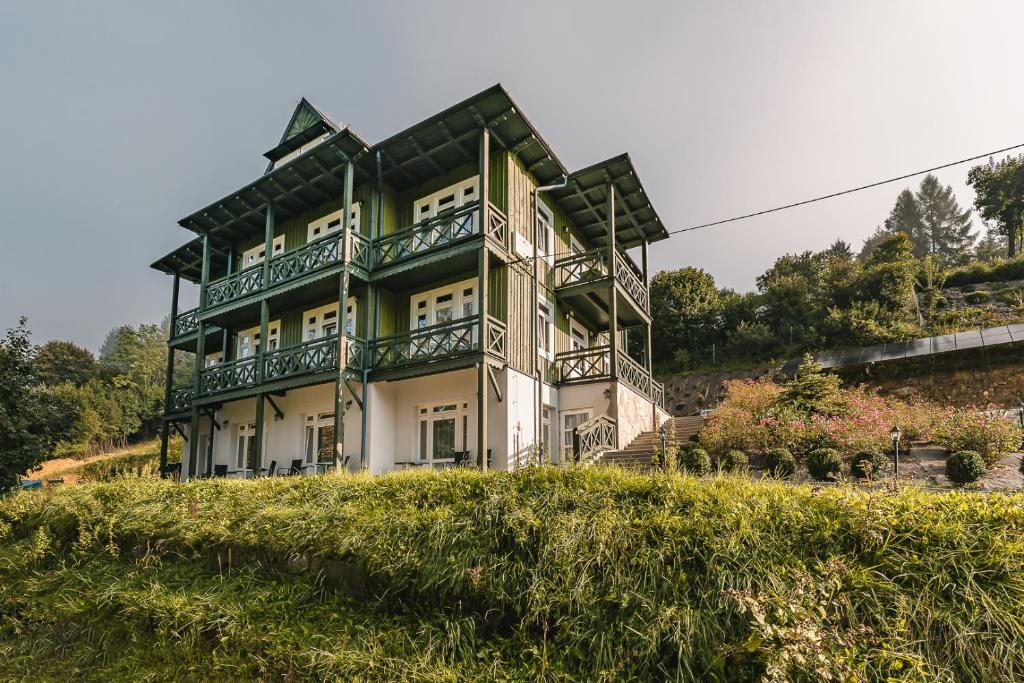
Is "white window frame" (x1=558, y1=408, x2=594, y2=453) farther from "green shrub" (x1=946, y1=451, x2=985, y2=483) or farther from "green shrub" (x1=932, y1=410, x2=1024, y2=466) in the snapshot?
"green shrub" (x1=946, y1=451, x2=985, y2=483)

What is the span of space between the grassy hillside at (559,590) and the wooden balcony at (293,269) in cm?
880

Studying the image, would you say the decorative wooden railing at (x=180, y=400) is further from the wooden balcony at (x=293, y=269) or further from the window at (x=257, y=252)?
the window at (x=257, y=252)

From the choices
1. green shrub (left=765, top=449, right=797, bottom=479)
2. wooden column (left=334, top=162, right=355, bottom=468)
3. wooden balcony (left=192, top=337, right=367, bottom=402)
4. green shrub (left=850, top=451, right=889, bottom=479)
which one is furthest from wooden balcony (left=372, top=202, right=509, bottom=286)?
green shrub (left=850, top=451, right=889, bottom=479)

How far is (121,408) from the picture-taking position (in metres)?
37.2

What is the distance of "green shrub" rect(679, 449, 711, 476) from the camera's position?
11.9 m

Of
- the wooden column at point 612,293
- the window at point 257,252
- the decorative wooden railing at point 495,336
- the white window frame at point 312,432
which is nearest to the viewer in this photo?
the decorative wooden railing at point 495,336

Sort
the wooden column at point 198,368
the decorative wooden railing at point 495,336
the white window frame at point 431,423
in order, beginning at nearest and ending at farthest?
the decorative wooden railing at point 495,336
the white window frame at point 431,423
the wooden column at point 198,368

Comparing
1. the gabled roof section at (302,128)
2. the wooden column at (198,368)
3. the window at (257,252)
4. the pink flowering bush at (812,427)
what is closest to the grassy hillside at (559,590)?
the pink flowering bush at (812,427)

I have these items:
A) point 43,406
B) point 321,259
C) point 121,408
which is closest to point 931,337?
point 321,259

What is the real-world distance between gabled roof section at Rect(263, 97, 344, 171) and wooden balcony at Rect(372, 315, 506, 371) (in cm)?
807

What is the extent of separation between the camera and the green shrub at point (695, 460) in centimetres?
1188

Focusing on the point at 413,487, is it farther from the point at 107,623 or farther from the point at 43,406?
the point at 43,406

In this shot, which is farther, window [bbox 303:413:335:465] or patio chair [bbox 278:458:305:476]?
window [bbox 303:413:335:465]

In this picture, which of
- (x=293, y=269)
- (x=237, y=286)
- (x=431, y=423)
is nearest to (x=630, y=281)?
(x=431, y=423)
